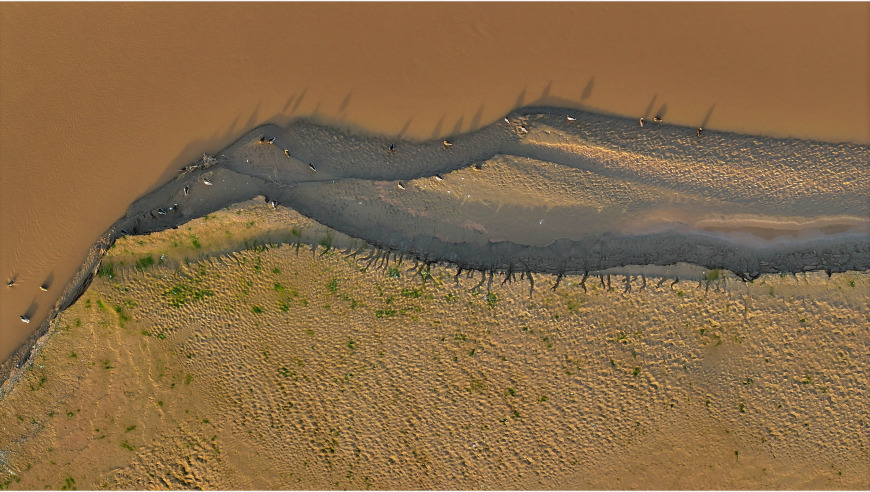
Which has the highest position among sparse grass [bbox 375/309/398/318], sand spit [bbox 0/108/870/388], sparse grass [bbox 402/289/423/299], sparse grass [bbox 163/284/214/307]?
sand spit [bbox 0/108/870/388]

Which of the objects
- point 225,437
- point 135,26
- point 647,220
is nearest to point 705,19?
point 647,220

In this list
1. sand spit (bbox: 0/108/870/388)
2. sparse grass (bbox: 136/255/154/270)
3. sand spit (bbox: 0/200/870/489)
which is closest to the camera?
sand spit (bbox: 0/200/870/489)

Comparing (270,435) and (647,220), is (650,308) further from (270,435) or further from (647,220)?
(270,435)

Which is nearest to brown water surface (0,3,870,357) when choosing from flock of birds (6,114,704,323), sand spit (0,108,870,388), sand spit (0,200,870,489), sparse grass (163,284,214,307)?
flock of birds (6,114,704,323)

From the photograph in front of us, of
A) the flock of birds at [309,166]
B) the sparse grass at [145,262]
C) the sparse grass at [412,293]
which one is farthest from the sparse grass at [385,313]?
the sparse grass at [145,262]

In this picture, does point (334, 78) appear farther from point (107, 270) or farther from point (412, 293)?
point (107, 270)

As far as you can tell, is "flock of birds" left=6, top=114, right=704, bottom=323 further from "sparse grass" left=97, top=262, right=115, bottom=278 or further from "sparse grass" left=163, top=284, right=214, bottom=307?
"sparse grass" left=163, top=284, right=214, bottom=307
